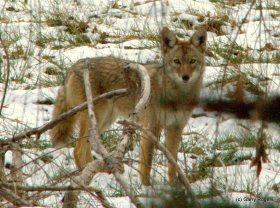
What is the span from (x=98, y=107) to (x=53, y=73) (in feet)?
4.86

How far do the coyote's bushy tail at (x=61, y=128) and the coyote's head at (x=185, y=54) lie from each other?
1043mm

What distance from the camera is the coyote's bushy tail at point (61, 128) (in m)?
5.63

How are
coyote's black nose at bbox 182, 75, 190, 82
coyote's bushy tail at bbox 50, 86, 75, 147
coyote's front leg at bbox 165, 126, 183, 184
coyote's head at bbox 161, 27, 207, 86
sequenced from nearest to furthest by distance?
coyote's bushy tail at bbox 50, 86, 75, 147 → coyote's front leg at bbox 165, 126, 183, 184 → coyote's black nose at bbox 182, 75, 190, 82 → coyote's head at bbox 161, 27, 207, 86

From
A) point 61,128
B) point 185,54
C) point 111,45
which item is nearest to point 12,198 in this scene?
point 61,128

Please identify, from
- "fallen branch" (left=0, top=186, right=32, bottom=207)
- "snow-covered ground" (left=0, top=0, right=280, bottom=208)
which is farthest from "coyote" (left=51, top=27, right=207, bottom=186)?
"fallen branch" (left=0, top=186, right=32, bottom=207)

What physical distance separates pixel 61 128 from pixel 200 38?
169cm

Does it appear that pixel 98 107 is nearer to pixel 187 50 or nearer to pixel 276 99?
pixel 187 50

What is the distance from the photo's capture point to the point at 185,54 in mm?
6355

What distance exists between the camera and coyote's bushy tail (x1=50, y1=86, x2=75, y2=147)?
5.63 meters

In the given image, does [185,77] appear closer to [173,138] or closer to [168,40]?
[168,40]

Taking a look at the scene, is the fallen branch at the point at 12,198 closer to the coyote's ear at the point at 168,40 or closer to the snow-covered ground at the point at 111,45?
the snow-covered ground at the point at 111,45

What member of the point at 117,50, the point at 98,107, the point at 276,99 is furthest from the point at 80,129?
the point at 276,99

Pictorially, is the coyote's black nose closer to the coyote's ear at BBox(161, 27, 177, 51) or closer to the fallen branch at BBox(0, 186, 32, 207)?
the coyote's ear at BBox(161, 27, 177, 51)

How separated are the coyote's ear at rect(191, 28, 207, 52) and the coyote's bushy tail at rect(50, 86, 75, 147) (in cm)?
138
